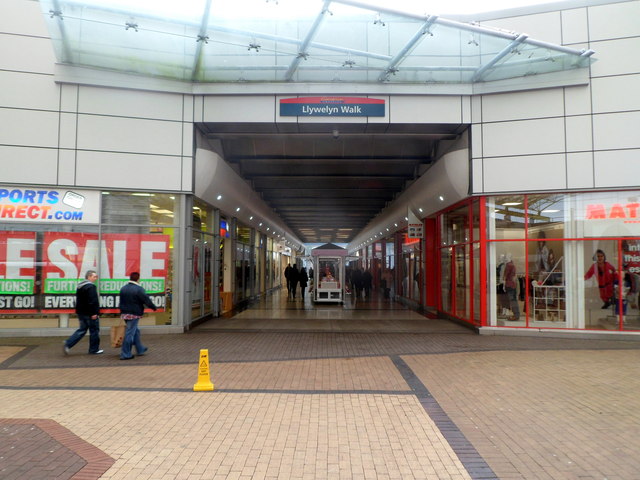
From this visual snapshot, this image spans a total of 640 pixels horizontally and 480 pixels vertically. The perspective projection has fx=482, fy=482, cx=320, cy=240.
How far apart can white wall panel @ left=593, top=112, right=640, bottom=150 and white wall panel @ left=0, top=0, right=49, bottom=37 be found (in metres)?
12.7

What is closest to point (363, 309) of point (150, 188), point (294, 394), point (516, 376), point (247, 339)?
point (247, 339)

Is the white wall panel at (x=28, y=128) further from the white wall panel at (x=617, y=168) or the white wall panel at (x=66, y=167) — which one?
the white wall panel at (x=617, y=168)

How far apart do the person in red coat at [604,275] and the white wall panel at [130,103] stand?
1036cm

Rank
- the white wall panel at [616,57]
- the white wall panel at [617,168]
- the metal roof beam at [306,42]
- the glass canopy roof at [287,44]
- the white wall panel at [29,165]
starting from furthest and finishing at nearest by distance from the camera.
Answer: the white wall panel at [29,165]
the white wall panel at [616,57]
the white wall panel at [617,168]
the glass canopy roof at [287,44]
the metal roof beam at [306,42]

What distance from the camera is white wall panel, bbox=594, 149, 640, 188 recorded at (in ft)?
34.8

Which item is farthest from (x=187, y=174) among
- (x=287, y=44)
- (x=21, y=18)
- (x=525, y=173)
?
(x=525, y=173)

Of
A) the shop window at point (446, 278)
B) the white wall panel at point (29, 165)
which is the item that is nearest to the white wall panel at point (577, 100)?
the shop window at point (446, 278)

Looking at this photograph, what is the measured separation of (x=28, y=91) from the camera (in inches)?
430

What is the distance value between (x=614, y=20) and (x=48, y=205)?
44.4ft

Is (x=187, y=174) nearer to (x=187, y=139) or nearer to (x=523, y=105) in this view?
(x=187, y=139)

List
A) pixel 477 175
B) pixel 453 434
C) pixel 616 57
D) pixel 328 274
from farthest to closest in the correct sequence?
1. pixel 328 274
2. pixel 477 175
3. pixel 616 57
4. pixel 453 434

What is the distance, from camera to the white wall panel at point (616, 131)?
1062cm

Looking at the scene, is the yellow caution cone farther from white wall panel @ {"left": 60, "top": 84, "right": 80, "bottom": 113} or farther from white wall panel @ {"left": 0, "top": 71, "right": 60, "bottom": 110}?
white wall panel @ {"left": 0, "top": 71, "right": 60, "bottom": 110}

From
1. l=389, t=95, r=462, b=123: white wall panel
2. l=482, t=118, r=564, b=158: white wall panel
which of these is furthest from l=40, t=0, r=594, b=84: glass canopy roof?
l=482, t=118, r=564, b=158: white wall panel
